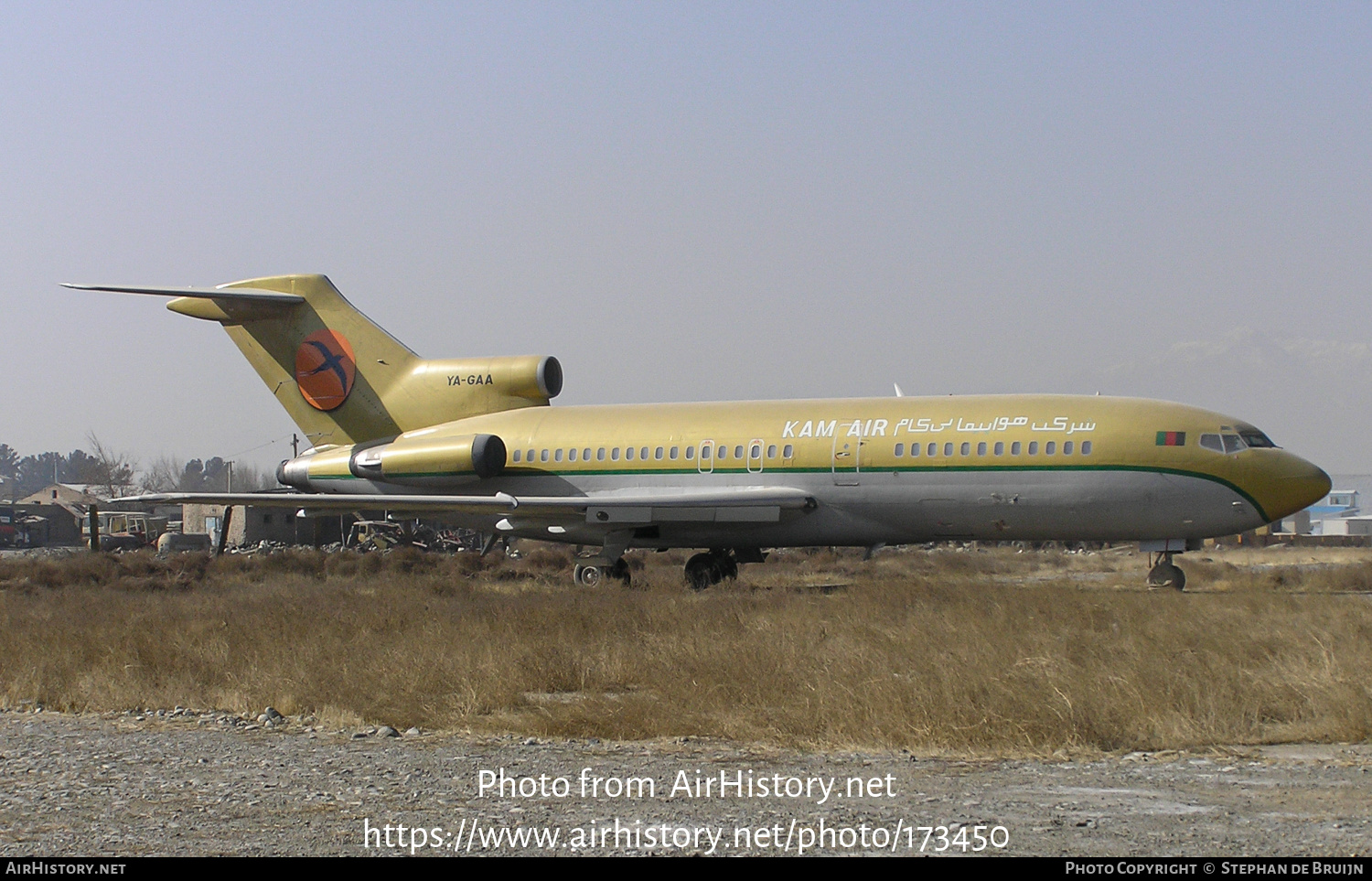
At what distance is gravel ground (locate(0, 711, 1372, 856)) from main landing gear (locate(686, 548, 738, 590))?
1687 centimetres

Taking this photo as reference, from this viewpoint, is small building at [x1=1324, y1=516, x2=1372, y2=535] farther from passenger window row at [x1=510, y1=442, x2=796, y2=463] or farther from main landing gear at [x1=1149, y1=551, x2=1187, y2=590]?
passenger window row at [x1=510, y1=442, x2=796, y2=463]

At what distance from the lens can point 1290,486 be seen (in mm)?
21688

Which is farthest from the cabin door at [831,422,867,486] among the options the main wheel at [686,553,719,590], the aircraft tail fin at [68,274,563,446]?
the aircraft tail fin at [68,274,563,446]

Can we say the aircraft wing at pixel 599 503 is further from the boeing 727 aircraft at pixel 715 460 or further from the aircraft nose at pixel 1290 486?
the aircraft nose at pixel 1290 486

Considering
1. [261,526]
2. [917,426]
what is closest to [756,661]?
[917,426]

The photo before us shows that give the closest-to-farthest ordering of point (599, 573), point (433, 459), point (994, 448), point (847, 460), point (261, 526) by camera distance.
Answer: point (994, 448)
point (847, 460)
point (599, 573)
point (433, 459)
point (261, 526)

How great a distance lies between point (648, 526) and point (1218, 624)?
13.7 m

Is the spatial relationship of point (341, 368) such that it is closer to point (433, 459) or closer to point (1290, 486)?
point (433, 459)

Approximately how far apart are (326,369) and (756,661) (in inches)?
791

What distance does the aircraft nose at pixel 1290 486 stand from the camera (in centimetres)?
2164

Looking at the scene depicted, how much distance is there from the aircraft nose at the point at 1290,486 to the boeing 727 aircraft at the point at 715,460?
0.03 m

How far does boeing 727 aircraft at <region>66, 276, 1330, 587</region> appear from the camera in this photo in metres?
22.0

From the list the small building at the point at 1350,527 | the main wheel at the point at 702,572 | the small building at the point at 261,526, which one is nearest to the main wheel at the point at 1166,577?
the main wheel at the point at 702,572

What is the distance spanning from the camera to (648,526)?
25844 mm
